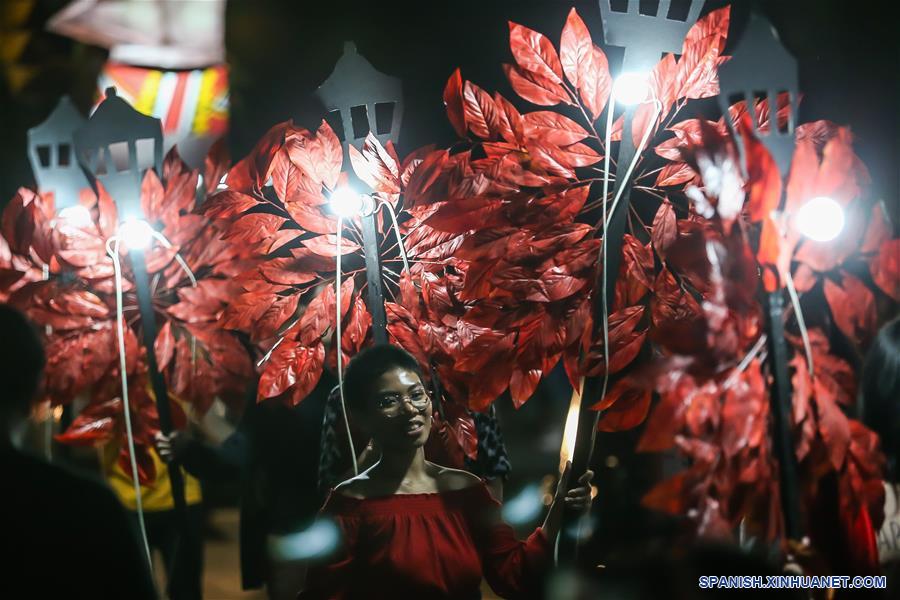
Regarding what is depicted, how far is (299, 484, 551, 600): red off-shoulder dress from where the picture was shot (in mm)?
1404

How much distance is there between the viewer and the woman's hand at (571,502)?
1.54 m

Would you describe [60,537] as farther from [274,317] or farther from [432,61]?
[432,61]

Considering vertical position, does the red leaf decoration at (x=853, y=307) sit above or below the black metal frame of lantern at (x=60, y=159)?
below

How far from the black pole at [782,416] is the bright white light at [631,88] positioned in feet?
1.43

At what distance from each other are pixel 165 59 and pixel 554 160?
0.92 m

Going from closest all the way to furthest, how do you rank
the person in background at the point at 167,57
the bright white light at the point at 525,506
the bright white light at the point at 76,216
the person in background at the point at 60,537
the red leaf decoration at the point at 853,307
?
the person in background at the point at 60,537, the red leaf decoration at the point at 853,307, the bright white light at the point at 525,506, the bright white light at the point at 76,216, the person in background at the point at 167,57

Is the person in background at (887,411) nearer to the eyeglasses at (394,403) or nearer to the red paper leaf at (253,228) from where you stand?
the eyeglasses at (394,403)

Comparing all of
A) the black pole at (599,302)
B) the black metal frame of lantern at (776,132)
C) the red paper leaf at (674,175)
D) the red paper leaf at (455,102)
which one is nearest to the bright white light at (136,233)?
the red paper leaf at (455,102)

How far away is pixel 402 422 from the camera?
4.66ft

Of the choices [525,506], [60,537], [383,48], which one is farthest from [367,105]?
[60,537]

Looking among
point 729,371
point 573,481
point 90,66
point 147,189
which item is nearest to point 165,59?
point 90,66

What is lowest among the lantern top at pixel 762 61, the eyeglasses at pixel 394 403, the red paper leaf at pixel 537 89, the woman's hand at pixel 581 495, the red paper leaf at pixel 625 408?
the woman's hand at pixel 581 495

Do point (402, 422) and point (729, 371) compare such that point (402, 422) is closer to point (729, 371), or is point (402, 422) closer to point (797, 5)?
point (729, 371)

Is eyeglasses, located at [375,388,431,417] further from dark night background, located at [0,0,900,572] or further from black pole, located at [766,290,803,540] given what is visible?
black pole, located at [766,290,803,540]
